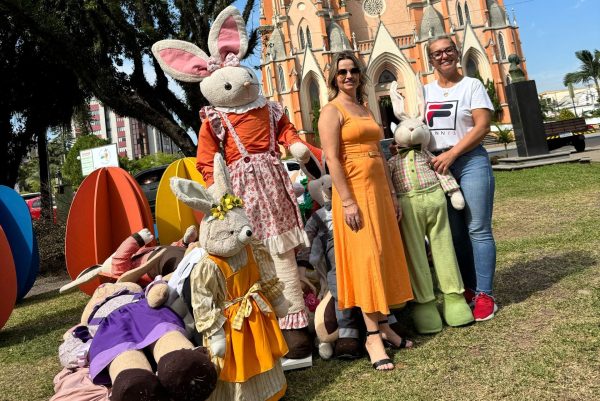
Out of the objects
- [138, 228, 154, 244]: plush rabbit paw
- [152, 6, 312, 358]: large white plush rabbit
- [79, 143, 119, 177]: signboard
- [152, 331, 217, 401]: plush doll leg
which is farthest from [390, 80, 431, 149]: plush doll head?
[79, 143, 119, 177]: signboard

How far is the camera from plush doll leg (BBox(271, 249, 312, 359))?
291 cm

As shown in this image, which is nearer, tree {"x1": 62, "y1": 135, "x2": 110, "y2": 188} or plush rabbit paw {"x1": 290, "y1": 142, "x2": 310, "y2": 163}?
plush rabbit paw {"x1": 290, "y1": 142, "x2": 310, "y2": 163}

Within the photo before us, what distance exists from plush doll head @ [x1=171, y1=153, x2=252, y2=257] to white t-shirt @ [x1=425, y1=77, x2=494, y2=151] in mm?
1657

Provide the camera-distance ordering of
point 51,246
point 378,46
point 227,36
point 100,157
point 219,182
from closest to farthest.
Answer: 1. point 219,182
2. point 227,36
3. point 51,246
4. point 100,157
5. point 378,46

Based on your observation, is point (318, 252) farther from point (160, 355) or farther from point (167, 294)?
point (160, 355)

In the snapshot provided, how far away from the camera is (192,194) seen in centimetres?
241

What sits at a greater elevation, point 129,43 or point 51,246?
point 129,43

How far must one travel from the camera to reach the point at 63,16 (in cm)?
1053

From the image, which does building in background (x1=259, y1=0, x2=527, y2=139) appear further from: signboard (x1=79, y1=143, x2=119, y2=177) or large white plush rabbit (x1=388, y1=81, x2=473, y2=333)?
large white plush rabbit (x1=388, y1=81, x2=473, y2=333)

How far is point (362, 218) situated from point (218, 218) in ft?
3.01


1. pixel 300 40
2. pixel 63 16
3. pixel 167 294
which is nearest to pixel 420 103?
pixel 167 294

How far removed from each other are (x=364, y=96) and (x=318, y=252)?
1146 mm

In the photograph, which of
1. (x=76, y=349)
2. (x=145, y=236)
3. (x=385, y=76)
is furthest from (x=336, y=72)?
(x=385, y=76)

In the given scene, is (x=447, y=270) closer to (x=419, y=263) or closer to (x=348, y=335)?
(x=419, y=263)
